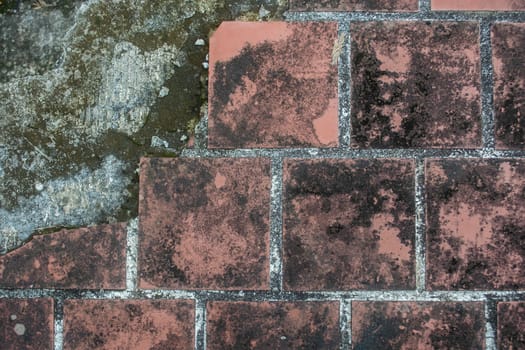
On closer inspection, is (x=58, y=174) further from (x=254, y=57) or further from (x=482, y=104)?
(x=482, y=104)

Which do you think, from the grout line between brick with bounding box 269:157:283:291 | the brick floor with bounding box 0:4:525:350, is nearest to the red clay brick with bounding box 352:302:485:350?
the brick floor with bounding box 0:4:525:350

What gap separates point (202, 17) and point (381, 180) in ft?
1.62

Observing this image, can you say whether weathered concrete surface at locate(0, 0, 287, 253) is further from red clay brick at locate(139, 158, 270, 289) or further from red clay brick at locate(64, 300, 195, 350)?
red clay brick at locate(64, 300, 195, 350)

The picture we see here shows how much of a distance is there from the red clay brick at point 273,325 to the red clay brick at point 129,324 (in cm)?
6

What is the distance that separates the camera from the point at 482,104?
100 centimetres

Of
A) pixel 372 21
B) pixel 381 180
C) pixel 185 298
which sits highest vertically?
pixel 372 21

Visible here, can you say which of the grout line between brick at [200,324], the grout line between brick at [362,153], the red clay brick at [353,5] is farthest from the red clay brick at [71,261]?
the red clay brick at [353,5]

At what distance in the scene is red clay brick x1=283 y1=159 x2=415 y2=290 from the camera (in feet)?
3.26

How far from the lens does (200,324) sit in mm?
1013

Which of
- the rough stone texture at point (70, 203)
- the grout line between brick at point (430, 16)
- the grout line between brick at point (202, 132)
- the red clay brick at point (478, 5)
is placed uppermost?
the red clay brick at point (478, 5)

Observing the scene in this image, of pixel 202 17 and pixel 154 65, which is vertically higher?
pixel 202 17

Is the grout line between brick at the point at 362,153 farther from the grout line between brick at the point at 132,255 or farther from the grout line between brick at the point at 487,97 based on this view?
the grout line between brick at the point at 132,255

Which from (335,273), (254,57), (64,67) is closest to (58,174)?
(64,67)

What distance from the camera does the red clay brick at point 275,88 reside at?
1004 mm
